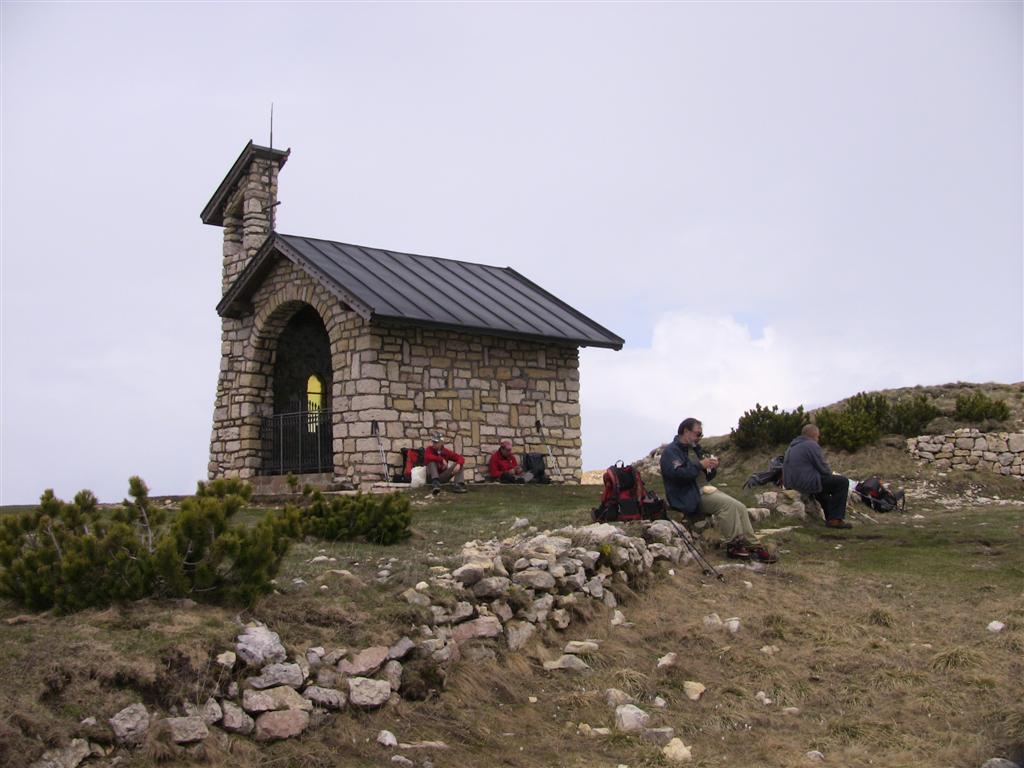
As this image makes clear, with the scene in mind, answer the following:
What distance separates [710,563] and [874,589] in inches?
64.3

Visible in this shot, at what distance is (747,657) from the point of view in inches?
326

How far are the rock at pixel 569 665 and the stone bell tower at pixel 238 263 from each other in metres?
12.8

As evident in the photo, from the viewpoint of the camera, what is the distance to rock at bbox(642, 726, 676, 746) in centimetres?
688

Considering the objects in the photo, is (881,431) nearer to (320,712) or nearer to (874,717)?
(874,717)

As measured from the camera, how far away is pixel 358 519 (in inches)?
433

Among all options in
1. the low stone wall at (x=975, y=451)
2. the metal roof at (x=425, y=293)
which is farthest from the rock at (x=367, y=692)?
the low stone wall at (x=975, y=451)

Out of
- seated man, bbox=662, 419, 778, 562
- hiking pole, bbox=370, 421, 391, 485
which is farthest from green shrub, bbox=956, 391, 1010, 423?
seated man, bbox=662, 419, 778, 562

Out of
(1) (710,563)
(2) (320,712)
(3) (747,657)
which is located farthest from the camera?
(1) (710,563)

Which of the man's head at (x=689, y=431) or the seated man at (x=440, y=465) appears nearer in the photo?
the man's head at (x=689, y=431)

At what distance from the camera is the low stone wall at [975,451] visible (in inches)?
840

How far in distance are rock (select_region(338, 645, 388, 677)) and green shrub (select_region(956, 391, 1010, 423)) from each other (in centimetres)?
1867

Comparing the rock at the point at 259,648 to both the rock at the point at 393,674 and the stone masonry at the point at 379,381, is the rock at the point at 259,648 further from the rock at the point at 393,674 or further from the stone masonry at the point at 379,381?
the stone masonry at the point at 379,381

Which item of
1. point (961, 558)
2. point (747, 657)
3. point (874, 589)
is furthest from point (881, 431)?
point (747, 657)

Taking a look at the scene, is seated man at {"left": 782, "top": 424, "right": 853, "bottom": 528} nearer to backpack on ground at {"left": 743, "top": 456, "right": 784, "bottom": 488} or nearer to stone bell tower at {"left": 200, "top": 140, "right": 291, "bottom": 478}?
backpack on ground at {"left": 743, "top": 456, "right": 784, "bottom": 488}
